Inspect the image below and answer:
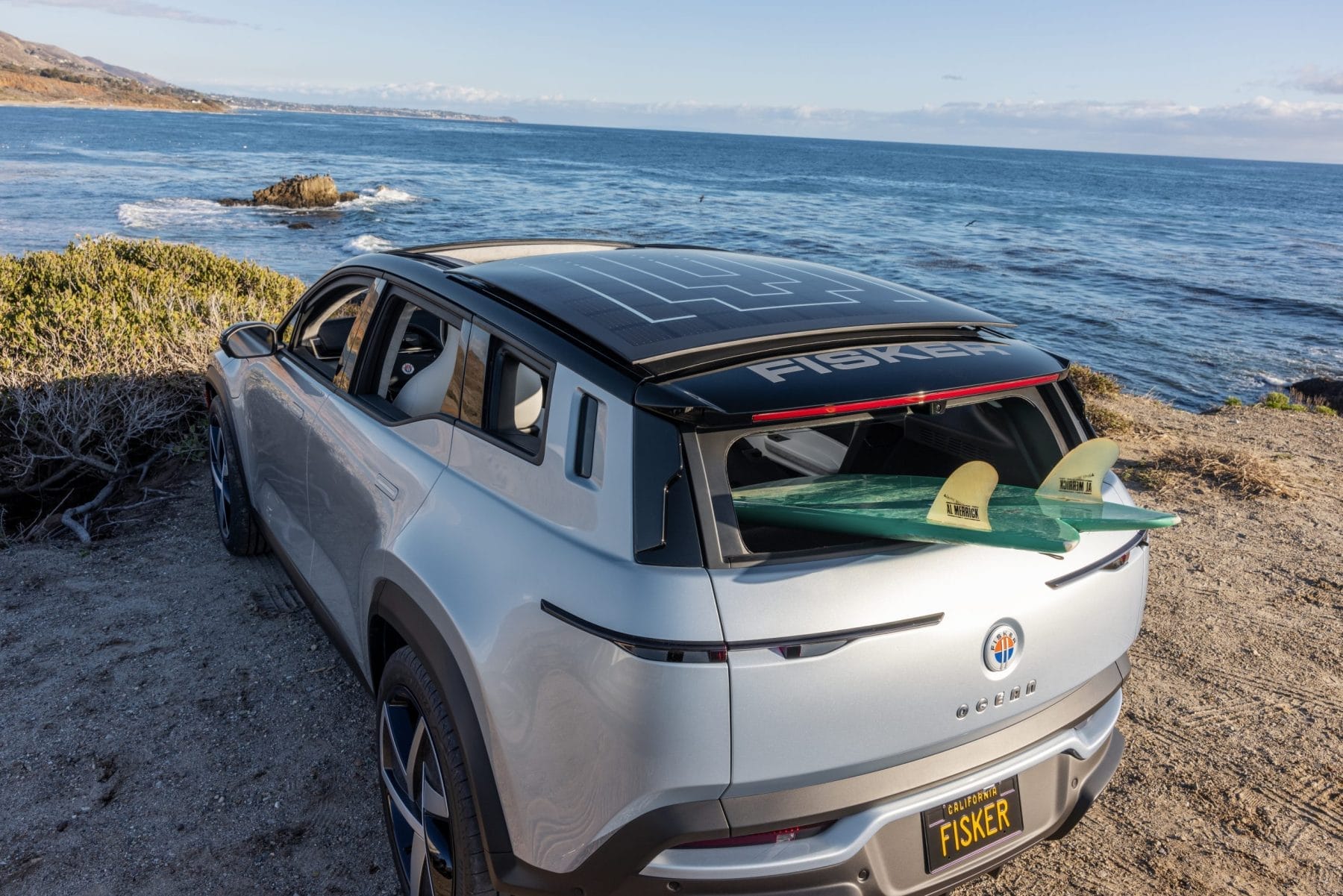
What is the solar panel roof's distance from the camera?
2059 millimetres

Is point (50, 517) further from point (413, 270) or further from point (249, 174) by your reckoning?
point (249, 174)

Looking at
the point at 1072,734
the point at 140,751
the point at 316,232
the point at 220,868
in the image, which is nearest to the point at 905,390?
the point at 1072,734

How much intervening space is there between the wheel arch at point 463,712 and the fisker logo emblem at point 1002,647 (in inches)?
43.4

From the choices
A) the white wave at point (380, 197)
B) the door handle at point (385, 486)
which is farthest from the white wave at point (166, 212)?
the door handle at point (385, 486)

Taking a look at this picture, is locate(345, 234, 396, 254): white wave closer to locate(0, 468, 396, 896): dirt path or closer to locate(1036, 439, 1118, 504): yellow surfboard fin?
locate(0, 468, 396, 896): dirt path

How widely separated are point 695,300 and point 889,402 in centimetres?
67

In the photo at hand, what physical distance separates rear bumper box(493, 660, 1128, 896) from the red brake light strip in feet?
2.38

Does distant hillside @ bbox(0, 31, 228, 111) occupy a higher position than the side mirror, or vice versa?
Result: distant hillside @ bbox(0, 31, 228, 111)

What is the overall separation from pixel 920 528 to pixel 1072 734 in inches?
30.0

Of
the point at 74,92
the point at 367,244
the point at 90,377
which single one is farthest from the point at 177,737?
the point at 74,92

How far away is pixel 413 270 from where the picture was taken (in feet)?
9.36

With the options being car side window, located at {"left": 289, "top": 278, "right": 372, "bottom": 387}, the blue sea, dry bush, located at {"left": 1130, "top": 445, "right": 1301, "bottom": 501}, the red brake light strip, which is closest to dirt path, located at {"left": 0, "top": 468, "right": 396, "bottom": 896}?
car side window, located at {"left": 289, "top": 278, "right": 372, "bottom": 387}

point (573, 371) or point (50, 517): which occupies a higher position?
point (573, 371)

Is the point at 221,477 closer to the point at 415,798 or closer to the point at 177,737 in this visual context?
the point at 177,737
